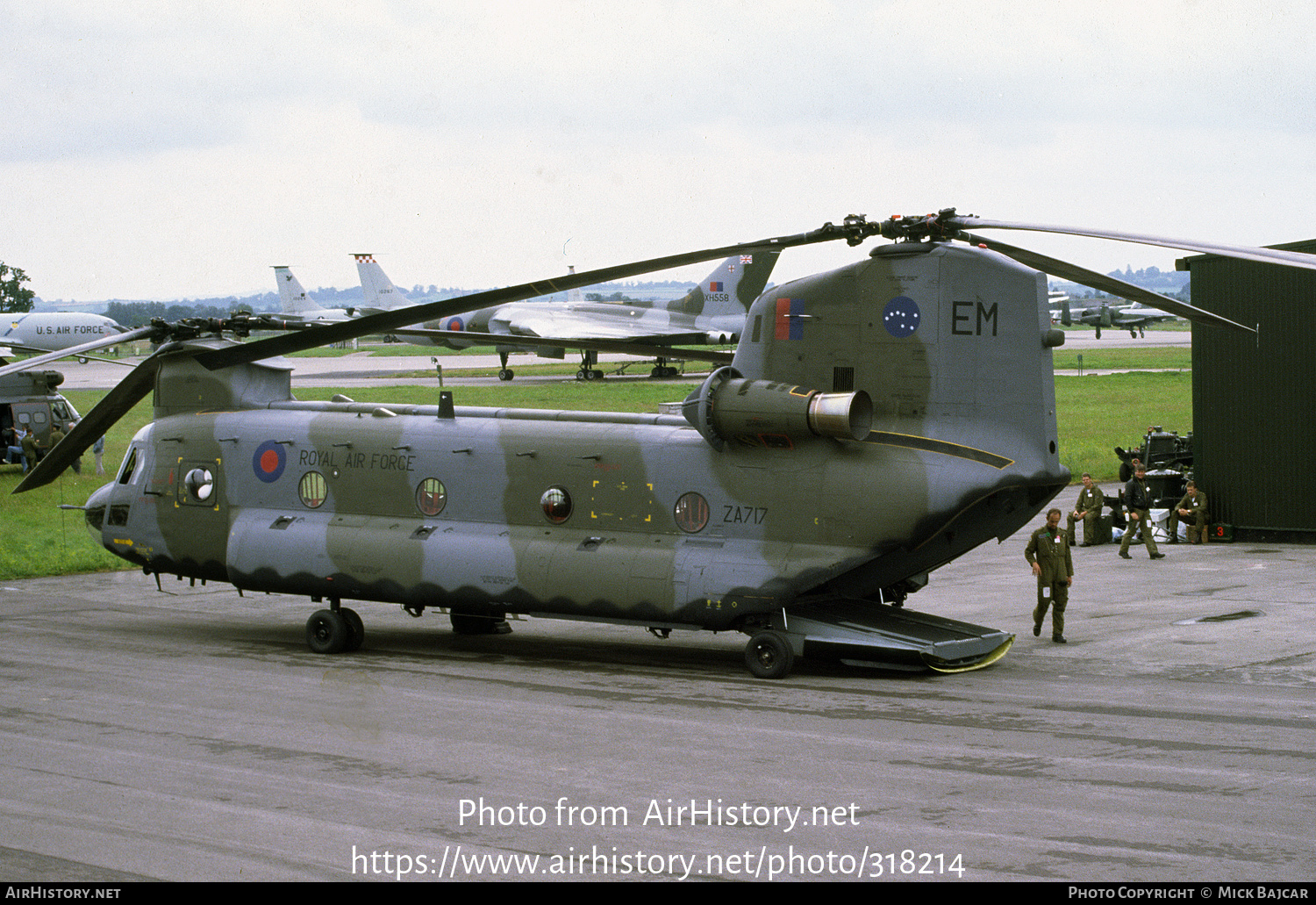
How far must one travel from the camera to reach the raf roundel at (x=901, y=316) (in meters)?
14.0

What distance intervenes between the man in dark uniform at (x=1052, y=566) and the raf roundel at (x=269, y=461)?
9238 mm

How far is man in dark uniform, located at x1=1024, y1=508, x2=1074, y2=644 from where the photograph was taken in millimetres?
16188

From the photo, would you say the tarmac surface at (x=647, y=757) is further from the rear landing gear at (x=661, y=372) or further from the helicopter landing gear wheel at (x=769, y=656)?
the rear landing gear at (x=661, y=372)

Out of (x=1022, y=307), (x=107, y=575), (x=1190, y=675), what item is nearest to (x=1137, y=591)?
(x=1190, y=675)

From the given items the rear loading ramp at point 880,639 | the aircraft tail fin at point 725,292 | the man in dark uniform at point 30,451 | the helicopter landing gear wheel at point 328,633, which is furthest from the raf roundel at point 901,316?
the aircraft tail fin at point 725,292

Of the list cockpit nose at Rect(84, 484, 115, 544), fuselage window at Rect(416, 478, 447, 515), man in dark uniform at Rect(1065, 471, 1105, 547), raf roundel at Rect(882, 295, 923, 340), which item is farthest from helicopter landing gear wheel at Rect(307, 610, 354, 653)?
man in dark uniform at Rect(1065, 471, 1105, 547)

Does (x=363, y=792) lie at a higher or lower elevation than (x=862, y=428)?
lower

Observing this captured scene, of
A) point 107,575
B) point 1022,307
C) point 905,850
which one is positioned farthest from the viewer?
point 107,575

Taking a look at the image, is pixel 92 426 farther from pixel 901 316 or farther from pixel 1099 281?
pixel 1099 281

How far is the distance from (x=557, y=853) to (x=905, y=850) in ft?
7.18

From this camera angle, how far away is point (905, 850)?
8469 millimetres

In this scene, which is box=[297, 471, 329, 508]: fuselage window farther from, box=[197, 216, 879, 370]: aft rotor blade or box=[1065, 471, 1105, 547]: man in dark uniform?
box=[1065, 471, 1105, 547]: man in dark uniform

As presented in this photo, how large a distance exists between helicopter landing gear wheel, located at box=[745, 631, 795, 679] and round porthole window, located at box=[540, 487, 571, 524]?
103 inches
